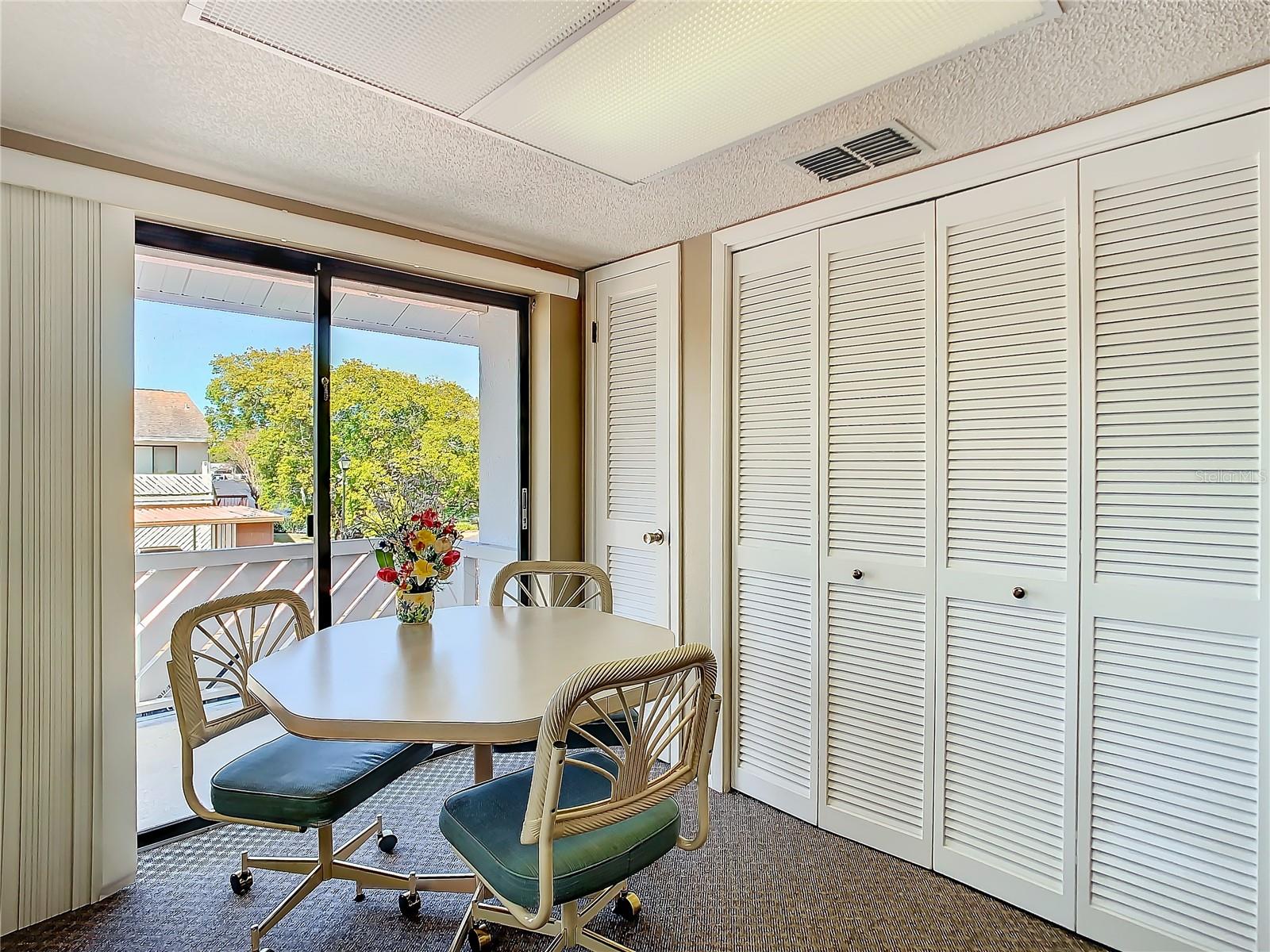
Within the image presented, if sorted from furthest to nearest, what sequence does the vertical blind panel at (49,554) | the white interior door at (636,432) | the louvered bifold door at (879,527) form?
the white interior door at (636,432)
the louvered bifold door at (879,527)
the vertical blind panel at (49,554)

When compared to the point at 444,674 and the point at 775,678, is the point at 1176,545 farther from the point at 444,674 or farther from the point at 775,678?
the point at 444,674

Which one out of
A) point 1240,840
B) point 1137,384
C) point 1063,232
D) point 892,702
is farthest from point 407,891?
point 1063,232

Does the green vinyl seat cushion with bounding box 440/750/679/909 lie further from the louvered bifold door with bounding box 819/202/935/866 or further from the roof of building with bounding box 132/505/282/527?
the roof of building with bounding box 132/505/282/527

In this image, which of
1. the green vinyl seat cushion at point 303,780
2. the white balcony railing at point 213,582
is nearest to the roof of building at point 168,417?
the white balcony railing at point 213,582

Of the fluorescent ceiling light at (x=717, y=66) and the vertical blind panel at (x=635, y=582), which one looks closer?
the fluorescent ceiling light at (x=717, y=66)

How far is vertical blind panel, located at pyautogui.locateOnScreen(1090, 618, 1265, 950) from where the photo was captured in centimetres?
175

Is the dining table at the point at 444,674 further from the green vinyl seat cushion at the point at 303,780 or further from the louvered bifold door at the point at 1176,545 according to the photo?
the louvered bifold door at the point at 1176,545

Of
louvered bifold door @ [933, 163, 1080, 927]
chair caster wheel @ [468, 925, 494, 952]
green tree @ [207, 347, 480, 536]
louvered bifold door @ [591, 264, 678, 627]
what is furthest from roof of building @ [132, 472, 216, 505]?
louvered bifold door @ [933, 163, 1080, 927]

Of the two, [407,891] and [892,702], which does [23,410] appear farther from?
[892,702]

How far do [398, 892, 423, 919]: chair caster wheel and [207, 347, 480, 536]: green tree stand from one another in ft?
4.63

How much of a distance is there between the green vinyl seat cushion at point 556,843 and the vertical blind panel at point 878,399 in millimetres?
1237

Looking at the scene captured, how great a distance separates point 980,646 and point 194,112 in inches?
111

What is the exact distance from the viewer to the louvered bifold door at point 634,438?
3186mm

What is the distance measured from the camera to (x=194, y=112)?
195 cm
